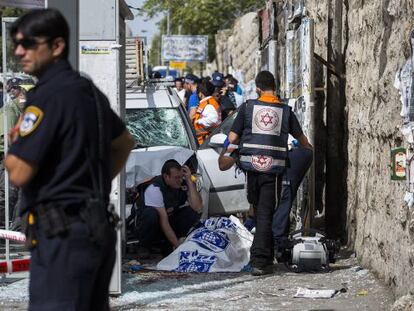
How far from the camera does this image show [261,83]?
932 centimetres

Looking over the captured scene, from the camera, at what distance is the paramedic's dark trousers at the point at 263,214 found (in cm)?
912

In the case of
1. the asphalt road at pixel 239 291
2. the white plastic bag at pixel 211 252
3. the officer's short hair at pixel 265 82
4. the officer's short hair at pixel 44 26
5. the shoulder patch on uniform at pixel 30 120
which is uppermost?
the officer's short hair at pixel 44 26

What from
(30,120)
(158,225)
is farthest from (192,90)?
(30,120)

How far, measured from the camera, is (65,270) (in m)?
4.19

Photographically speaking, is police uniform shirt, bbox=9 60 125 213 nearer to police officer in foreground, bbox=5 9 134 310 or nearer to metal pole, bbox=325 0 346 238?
police officer in foreground, bbox=5 9 134 310

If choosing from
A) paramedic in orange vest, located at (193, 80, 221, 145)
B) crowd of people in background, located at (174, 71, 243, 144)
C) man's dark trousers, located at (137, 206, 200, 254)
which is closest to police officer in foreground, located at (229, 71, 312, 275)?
man's dark trousers, located at (137, 206, 200, 254)

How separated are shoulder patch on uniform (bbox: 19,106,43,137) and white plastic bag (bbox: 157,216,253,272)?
17.4ft

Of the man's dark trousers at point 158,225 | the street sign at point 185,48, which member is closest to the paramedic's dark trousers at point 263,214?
the man's dark trousers at point 158,225

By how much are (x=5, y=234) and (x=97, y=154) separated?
3.18m

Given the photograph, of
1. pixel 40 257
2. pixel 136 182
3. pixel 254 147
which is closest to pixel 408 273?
pixel 254 147

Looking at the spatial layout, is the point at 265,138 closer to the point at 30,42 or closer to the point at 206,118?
the point at 30,42

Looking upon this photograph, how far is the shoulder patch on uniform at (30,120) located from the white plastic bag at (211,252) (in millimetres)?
5296

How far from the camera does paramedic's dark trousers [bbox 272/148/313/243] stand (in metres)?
10.1

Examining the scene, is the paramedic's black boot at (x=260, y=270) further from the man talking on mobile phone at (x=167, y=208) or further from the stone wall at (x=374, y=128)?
the man talking on mobile phone at (x=167, y=208)
